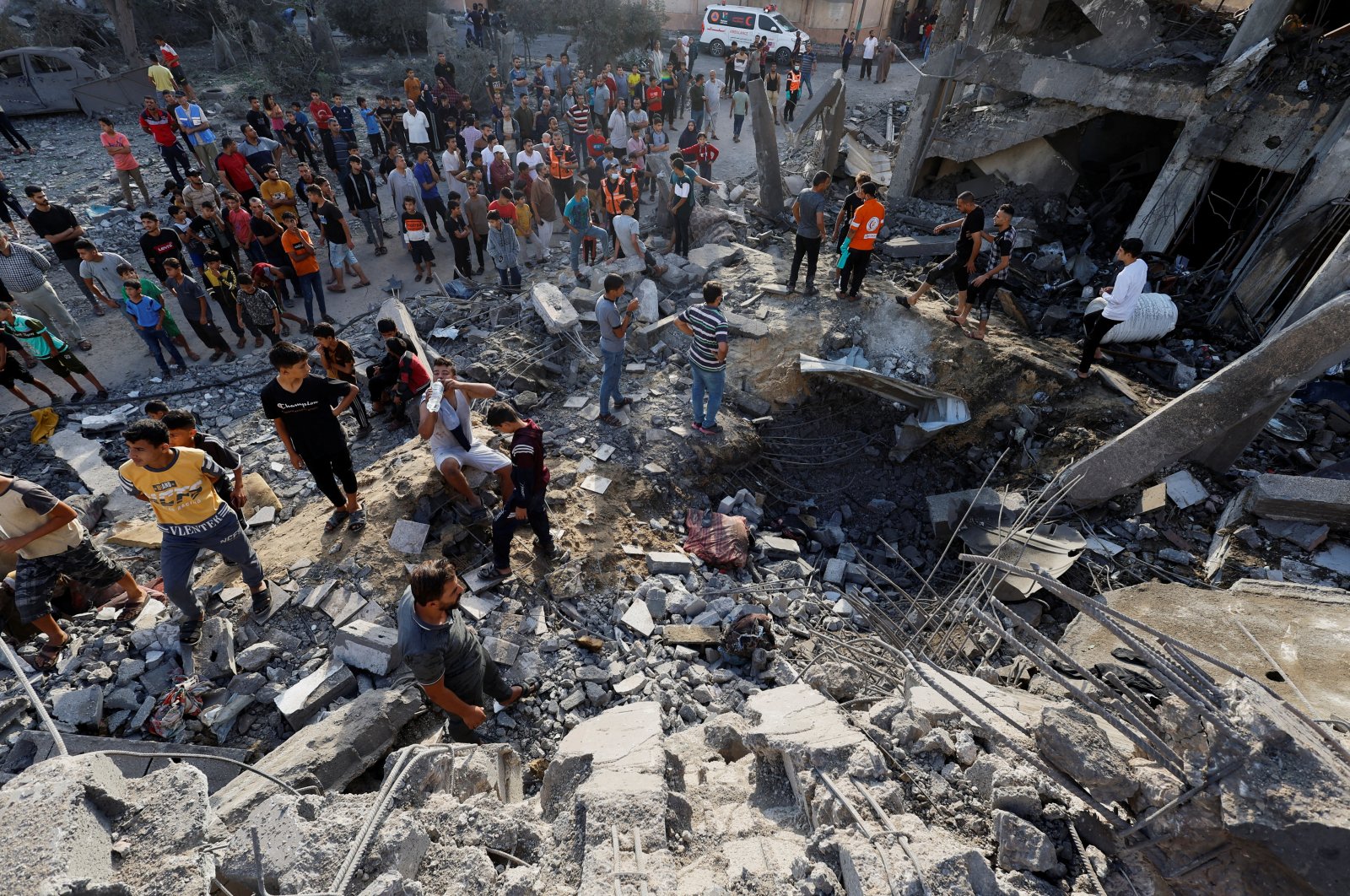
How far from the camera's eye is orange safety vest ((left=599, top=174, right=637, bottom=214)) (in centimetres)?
948

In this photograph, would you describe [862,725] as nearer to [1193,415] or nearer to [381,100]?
[1193,415]

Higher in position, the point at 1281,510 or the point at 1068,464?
the point at 1281,510

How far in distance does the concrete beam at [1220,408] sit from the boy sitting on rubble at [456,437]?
5.20 m

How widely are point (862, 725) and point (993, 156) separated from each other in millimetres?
11124

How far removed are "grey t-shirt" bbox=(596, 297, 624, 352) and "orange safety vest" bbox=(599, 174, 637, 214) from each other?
3.85 meters

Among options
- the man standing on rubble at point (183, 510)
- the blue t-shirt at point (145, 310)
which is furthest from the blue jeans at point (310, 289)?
the man standing on rubble at point (183, 510)

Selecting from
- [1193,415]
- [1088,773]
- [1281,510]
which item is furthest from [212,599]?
[1281,510]

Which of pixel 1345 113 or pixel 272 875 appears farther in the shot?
pixel 1345 113

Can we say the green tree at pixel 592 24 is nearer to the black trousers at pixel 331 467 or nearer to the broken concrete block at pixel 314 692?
the black trousers at pixel 331 467

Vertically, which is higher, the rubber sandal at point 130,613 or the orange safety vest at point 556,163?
the orange safety vest at point 556,163

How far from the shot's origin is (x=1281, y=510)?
17.3ft

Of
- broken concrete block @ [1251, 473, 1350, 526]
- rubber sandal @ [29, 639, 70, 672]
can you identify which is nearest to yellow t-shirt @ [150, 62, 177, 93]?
rubber sandal @ [29, 639, 70, 672]

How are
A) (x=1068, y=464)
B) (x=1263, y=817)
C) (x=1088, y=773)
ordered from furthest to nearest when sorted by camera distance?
(x=1068, y=464)
(x=1088, y=773)
(x=1263, y=817)

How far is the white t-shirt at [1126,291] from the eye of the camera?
605 cm
